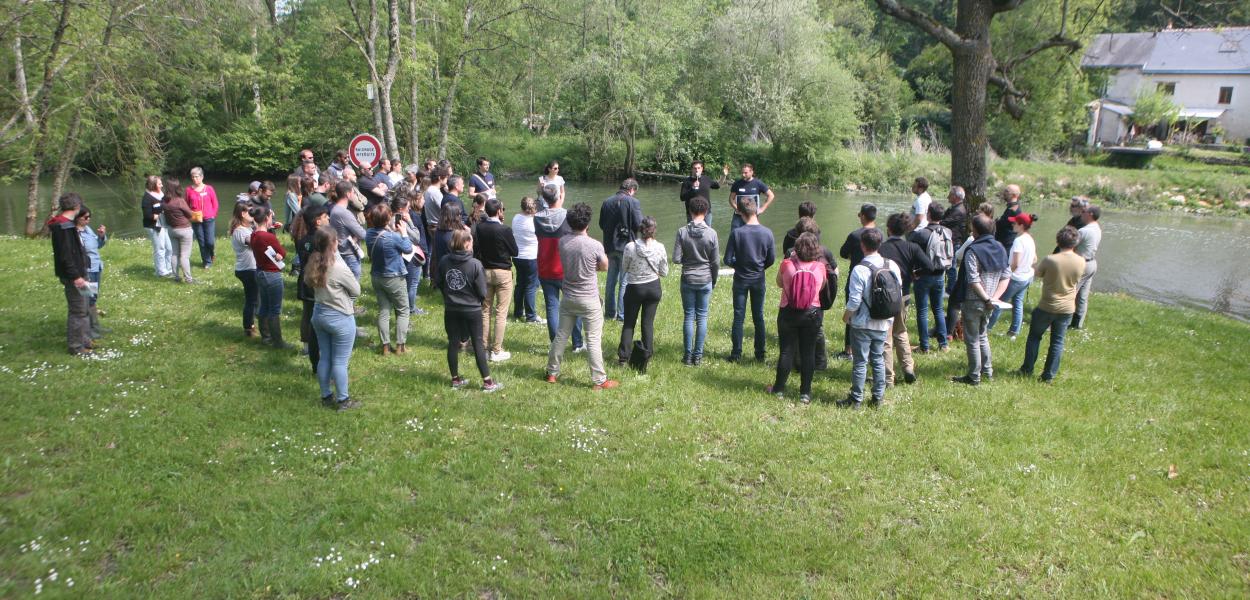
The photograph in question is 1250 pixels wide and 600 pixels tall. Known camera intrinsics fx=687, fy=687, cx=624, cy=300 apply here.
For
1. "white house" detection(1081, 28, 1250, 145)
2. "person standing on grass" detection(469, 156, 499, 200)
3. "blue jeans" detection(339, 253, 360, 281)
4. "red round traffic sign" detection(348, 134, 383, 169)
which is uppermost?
"white house" detection(1081, 28, 1250, 145)

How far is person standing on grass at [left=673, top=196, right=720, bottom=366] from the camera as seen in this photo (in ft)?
25.6

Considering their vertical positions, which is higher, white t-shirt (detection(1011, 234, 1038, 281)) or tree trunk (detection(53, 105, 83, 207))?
tree trunk (detection(53, 105, 83, 207))

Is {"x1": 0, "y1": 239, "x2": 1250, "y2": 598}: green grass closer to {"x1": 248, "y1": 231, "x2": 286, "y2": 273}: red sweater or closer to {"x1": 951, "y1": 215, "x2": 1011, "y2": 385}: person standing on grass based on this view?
{"x1": 951, "y1": 215, "x2": 1011, "y2": 385}: person standing on grass

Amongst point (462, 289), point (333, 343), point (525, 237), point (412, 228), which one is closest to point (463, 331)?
point (462, 289)

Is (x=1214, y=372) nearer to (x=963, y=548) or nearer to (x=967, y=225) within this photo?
(x=967, y=225)

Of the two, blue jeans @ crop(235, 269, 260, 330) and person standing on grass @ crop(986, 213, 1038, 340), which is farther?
person standing on grass @ crop(986, 213, 1038, 340)

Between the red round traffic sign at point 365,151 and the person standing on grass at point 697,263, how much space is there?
7.84m

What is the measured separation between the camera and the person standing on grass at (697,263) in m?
7.79

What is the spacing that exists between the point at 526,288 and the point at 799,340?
402 cm

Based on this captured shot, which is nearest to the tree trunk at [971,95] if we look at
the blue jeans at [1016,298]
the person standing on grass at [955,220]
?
the person standing on grass at [955,220]

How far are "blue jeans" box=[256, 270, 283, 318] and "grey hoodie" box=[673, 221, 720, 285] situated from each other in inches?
182

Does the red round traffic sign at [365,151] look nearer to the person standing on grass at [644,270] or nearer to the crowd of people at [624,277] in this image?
the crowd of people at [624,277]

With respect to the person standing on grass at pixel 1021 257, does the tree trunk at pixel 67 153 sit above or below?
above

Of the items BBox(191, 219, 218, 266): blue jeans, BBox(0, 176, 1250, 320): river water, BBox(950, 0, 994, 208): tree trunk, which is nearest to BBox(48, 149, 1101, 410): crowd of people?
BBox(950, 0, 994, 208): tree trunk
